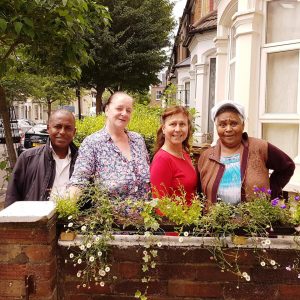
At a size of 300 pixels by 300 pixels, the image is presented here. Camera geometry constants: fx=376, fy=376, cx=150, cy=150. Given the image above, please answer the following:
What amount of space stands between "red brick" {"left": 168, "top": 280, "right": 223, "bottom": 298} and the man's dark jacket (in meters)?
1.27

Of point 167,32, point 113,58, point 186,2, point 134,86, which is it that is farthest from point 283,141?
point 186,2

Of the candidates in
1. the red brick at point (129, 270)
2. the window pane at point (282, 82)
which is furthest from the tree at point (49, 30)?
the window pane at point (282, 82)

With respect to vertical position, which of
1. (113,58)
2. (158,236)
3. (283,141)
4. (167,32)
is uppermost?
(167,32)

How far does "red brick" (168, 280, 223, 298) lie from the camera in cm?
220

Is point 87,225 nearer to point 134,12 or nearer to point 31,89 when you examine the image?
point 134,12

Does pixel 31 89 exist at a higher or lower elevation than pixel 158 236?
higher

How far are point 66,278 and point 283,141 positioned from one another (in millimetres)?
3957

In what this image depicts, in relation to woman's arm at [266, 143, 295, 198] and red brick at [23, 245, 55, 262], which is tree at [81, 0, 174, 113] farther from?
red brick at [23, 245, 55, 262]

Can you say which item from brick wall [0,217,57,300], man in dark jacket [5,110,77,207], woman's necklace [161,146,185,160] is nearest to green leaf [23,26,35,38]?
man in dark jacket [5,110,77,207]

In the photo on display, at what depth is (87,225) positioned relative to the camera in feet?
7.26

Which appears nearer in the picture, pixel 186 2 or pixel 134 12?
pixel 134 12

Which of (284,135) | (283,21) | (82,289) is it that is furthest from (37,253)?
(283,21)

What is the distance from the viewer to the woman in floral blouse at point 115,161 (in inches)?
101

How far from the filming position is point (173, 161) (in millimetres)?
2648
